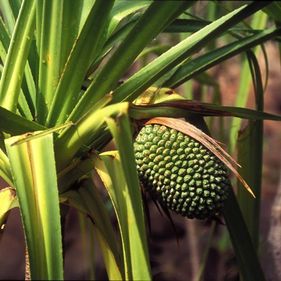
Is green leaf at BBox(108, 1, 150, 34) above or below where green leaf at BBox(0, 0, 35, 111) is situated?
above

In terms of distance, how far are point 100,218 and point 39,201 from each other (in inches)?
6.2

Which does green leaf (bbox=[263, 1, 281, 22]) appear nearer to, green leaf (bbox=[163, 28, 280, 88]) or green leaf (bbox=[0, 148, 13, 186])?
green leaf (bbox=[163, 28, 280, 88])

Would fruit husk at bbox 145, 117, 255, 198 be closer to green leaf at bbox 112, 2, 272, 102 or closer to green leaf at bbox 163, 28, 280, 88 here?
green leaf at bbox 112, 2, 272, 102

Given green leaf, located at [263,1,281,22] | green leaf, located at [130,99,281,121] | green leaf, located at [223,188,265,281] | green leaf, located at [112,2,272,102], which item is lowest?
green leaf, located at [223,188,265,281]

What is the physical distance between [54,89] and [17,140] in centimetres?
14

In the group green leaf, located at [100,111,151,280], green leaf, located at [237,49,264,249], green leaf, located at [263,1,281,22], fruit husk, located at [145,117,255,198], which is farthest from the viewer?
green leaf, located at [237,49,264,249]

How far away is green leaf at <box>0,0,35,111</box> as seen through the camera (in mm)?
767

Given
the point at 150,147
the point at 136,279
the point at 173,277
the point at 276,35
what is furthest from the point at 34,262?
the point at 173,277

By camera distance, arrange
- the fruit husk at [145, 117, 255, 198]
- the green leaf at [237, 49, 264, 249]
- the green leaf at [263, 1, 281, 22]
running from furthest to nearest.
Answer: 1. the green leaf at [237, 49, 264, 249]
2. the green leaf at [263, 1, 281, 22]
3. the fruit husk at [145, 117, 255, 198]

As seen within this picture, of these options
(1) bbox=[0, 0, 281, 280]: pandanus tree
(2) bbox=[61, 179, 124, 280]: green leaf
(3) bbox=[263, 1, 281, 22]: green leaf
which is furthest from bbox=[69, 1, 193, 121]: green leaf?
(3) bbox=[263, 1, 281, 22]: green leaf

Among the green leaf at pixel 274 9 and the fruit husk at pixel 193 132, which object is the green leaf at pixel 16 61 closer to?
the fruit husk at pixel 193 132

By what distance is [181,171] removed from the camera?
76 cm

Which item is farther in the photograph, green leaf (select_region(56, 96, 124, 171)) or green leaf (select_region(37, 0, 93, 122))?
green leaf (select_region(37, 0, 93, 122))

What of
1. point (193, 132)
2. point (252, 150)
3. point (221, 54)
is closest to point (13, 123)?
point (193, 132)
